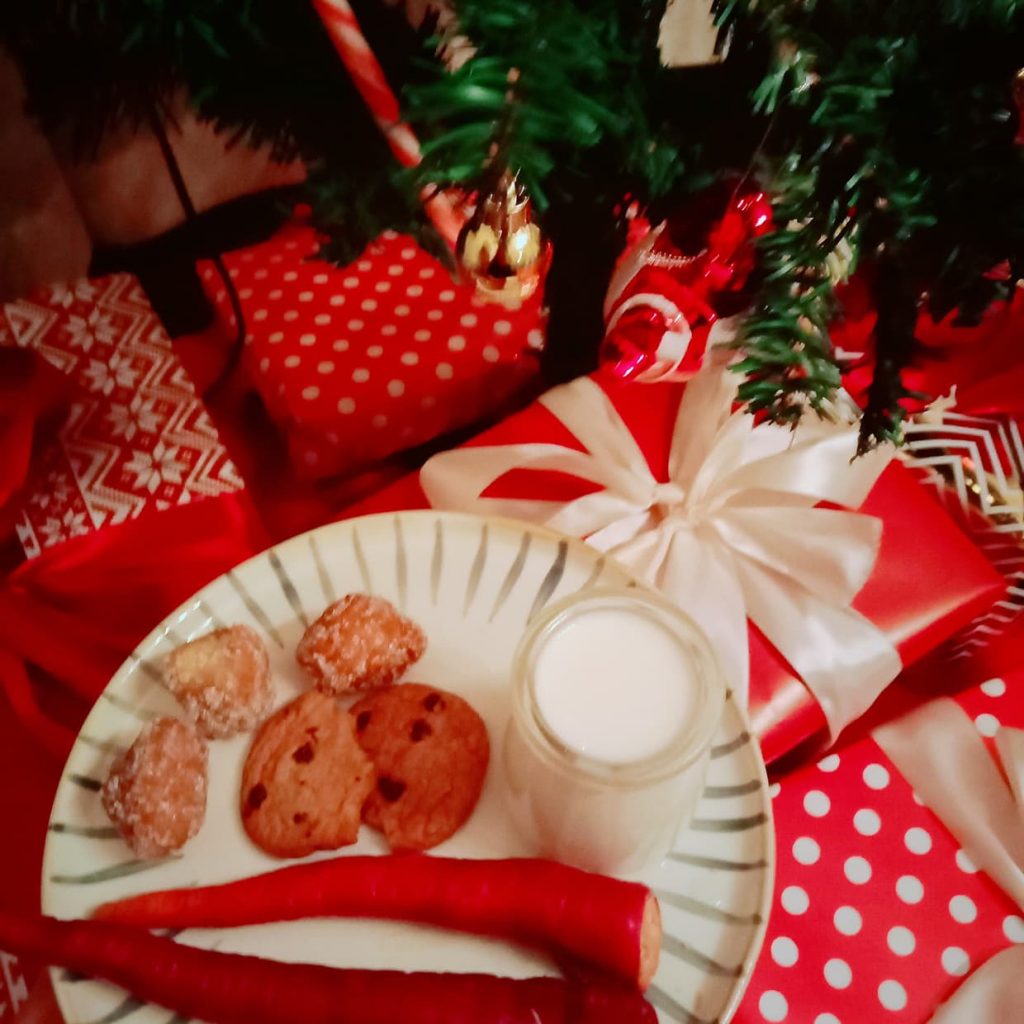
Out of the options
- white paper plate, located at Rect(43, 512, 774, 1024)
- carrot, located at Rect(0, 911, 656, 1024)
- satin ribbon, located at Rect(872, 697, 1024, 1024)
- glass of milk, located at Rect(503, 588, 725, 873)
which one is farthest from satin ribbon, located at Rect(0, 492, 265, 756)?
satin ribbon, located at Rect(872, 697, 1024, 1024)

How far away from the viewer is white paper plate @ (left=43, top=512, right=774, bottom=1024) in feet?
1.68

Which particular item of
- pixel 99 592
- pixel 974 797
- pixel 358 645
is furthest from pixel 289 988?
pixel 974 797

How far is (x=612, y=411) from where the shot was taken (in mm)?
735

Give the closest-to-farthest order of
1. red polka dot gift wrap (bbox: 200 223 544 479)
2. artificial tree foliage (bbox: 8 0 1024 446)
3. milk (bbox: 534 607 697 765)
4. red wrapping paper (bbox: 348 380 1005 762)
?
artificial tree foliage (bbox: 8 0 1024 446) < milk (bbox: 534 607 697 765) < red wrapping paper (bbox: 348 380 1005 762) < red polka dot gift wrap (bbox: 200 223 544 479)

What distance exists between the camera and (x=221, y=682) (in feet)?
1.83

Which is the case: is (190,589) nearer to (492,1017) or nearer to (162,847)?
(162,847)

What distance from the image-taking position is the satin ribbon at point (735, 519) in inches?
25.7

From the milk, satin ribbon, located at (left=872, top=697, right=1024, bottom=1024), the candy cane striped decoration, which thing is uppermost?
the candy cane striped decoration

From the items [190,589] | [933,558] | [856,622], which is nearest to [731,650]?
[856,622]

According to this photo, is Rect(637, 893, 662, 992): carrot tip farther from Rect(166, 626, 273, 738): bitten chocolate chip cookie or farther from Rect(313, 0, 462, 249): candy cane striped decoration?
Rect(313, 0, 462, 249): candy cane striped decoration

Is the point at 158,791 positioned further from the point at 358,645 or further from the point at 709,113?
the point at 709,113

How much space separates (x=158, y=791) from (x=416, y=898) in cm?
16

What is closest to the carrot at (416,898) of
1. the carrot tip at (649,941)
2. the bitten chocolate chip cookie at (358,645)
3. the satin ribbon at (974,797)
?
the carrot tip at (649,941)

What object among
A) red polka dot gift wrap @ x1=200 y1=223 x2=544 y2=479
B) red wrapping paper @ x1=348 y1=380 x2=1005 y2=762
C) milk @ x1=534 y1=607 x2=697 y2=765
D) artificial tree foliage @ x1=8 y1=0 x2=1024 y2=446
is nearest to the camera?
artificial tree foliage @ x1=8 y1=0 x2=1024 y2=446
